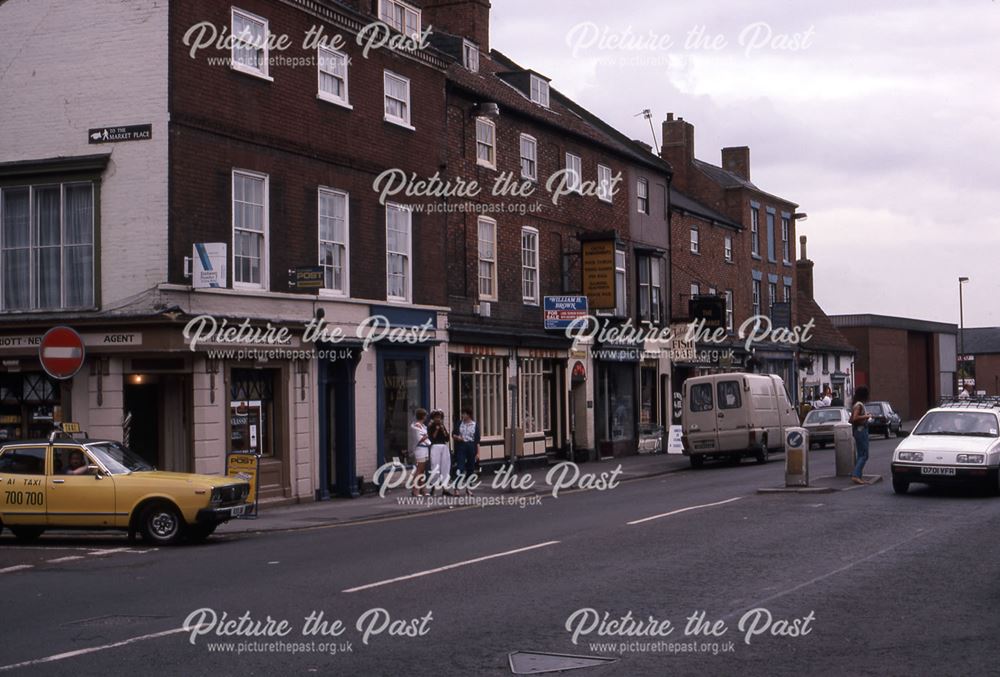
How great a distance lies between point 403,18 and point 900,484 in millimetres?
15870

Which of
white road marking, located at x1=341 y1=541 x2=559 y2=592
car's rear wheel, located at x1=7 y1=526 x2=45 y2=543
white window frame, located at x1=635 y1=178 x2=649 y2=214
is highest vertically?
white window frame, located at x1=635 y1=178 x2=649 y2=214

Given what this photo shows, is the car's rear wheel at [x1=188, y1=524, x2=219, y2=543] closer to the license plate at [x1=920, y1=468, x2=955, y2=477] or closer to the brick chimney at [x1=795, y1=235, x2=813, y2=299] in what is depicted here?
the license plate at [x1=920, y1=468, x2=955, y2=477]

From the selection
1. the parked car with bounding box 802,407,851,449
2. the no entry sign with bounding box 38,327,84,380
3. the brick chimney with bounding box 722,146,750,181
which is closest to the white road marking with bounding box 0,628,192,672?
the no entry sign with bounding box 38,327,84,380

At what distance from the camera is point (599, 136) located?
40.4 metres

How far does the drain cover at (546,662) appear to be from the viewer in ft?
28.2

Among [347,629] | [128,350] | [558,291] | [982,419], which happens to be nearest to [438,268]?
[558,291]

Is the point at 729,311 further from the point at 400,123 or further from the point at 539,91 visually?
the point at 400,123

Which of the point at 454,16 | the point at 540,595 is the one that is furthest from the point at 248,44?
the point at 540,595

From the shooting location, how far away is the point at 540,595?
458 inches

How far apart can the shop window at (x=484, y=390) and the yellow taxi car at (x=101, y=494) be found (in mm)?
13612

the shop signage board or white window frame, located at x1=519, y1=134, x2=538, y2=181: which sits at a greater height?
white window frame, located at x1=519, y1=134, x2=538, y2=181

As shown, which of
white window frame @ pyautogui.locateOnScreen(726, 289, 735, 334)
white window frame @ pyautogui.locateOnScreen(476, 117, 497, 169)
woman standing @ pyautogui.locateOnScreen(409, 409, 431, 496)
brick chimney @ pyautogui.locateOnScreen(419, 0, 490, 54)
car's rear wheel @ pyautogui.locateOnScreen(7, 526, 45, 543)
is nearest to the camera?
car's rear wheel @ pyautogui.locateOnScreen(7, 526, 45, 543)

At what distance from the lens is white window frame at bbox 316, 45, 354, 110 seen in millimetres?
25172

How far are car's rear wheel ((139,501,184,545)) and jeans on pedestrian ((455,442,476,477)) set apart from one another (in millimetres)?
9769
